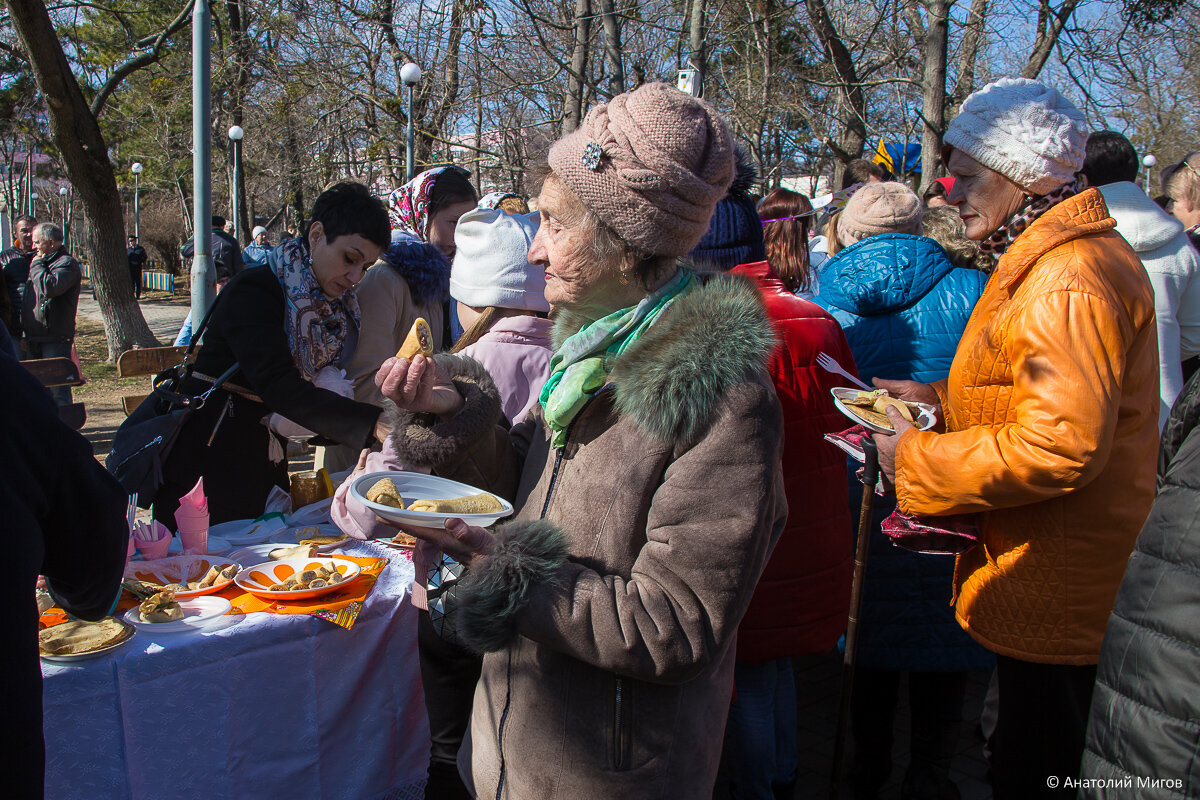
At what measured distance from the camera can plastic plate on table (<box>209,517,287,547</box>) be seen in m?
3.06

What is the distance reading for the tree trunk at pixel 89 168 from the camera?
989 cm

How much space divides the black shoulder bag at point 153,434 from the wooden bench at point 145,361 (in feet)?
3.02

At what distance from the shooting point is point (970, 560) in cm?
221

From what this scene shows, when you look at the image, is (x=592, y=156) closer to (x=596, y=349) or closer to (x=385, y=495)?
(x=596, y=349)

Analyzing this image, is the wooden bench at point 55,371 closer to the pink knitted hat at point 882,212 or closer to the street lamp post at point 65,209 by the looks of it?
the pink knitted hat at point 882,212

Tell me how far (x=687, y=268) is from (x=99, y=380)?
44.9 feet

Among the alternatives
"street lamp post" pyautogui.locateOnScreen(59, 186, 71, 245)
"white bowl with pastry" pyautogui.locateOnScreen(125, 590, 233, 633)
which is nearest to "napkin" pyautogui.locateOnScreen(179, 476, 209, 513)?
"white bowl with pastry" pyautogui.locateOnScreen(125, 590, 233, 633)

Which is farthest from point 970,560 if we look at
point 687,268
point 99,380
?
point 99,380

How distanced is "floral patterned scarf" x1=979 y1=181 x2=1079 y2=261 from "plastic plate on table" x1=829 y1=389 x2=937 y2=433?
1.43ft

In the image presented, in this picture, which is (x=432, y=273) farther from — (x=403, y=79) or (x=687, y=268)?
(x=403, y=79)


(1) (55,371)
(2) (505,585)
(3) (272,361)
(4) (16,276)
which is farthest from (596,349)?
(4) (16,276)

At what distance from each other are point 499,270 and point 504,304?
0.11 meters

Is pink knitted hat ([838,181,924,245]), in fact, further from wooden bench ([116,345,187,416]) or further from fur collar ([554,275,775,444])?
wooden bench ([116,345,187,416])

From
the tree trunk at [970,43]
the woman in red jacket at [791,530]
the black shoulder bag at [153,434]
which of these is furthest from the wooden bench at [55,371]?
the tree trunk at [970,43]
